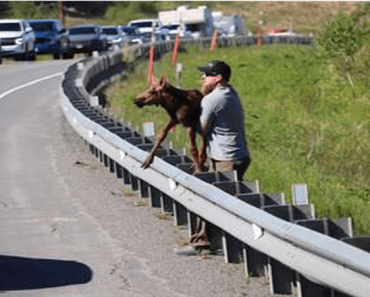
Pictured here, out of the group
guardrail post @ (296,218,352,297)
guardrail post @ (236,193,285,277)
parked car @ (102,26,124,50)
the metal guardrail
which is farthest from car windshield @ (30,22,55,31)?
guardrail post @ (296,218,352,297)

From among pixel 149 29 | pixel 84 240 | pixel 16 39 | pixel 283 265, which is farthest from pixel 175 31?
pixel 283 265

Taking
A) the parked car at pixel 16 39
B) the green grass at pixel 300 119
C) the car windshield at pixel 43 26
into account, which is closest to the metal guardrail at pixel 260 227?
the green grass at pixel 300 119

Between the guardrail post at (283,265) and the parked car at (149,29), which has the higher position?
the guardrail post at (283,265)

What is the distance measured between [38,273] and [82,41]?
46.8m

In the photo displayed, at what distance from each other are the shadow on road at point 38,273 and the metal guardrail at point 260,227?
112 centimetres

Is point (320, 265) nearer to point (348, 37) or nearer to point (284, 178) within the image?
point (284, 178)

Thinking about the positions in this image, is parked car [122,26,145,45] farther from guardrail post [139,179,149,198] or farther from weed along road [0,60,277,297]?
guardrail post [139,179,149,198]

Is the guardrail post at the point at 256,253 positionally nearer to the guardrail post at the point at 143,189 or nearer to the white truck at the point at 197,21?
the guardrail post at the point at 143,189

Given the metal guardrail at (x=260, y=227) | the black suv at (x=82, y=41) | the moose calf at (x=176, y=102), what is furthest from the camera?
the black suv at (x=82, y=41)

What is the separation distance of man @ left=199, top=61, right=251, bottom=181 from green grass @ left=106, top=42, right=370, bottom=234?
5.15 ft

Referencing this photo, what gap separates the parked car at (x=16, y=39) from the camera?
1940 inches

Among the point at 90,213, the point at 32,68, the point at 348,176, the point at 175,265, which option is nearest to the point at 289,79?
the point at 32,68

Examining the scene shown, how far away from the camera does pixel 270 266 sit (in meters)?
8.84

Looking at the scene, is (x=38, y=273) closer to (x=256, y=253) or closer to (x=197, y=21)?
(x=256, y=253)
